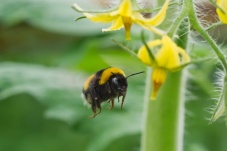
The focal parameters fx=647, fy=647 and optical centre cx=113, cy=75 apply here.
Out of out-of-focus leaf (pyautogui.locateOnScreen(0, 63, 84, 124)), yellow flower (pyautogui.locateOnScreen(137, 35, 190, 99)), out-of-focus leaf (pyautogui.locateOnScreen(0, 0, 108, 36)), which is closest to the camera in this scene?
yellow flower (pyautogui.locateOnScreen(137, 35, 190, 99))

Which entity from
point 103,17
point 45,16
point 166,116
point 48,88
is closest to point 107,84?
point 166,116

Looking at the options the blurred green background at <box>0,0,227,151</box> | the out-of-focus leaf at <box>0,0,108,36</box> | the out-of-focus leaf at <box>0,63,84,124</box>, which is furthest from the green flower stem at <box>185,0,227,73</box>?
the out-of-focus leaf at <box>0,0,108,36</box>

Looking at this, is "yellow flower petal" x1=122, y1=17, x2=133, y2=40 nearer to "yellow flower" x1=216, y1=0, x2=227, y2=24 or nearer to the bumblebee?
"yellow flower" x1=216, y1=0, x2=227, y2=24

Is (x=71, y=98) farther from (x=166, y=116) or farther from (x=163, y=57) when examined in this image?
(x=163, y=57)

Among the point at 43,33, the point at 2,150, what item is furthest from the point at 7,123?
the point at 43,33

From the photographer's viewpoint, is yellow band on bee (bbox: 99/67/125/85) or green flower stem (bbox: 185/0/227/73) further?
yellow band on bee (bbox: 99/67/125/85)

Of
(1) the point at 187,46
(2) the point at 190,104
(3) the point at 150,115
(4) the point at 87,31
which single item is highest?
(1) the point at 187,46

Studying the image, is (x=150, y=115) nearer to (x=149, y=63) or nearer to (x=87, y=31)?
(x=149, y=63)
